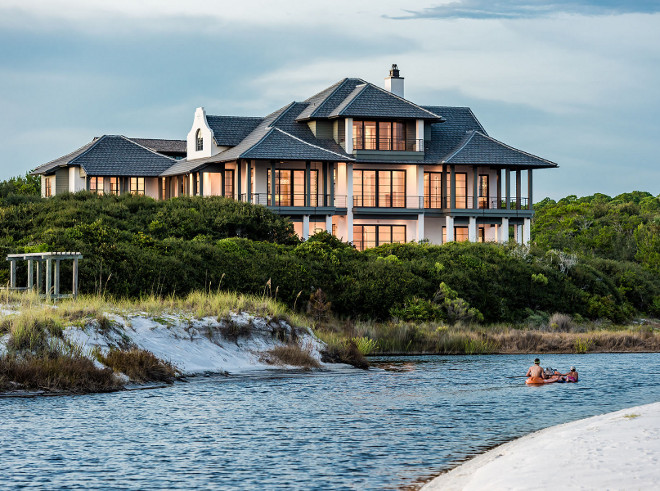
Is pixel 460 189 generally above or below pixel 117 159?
below

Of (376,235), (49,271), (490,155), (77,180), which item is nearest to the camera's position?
(49,271)

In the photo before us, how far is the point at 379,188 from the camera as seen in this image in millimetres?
63969

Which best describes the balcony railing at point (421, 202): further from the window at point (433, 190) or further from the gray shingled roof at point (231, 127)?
the gray shingled roof at point (231, 127)

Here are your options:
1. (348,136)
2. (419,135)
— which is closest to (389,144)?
(419,135)

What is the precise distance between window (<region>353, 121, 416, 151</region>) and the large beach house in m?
0.06

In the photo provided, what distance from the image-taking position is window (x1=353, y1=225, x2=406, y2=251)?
6309 centimetres

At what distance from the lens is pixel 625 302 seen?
181 ft

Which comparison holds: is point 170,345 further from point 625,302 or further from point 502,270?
point 625,302

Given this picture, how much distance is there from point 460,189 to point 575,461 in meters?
52.7

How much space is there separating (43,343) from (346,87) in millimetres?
46549

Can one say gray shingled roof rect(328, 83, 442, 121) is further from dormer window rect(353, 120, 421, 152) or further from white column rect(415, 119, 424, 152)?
dormer window rect(353, 120, 421, 152)

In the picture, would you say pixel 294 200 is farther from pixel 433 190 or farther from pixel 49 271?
pixel 49 271

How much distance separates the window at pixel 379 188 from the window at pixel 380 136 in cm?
161

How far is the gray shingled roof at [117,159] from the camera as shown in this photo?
67938mm
